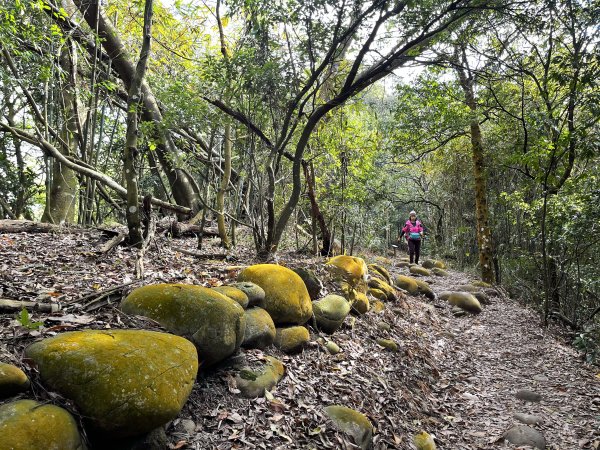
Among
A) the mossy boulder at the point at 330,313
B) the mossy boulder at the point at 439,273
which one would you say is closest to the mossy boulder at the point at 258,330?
the mossy boulder at the point at 330,313

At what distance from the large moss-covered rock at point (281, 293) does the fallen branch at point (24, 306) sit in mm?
2128

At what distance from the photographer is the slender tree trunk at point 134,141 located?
4.71m

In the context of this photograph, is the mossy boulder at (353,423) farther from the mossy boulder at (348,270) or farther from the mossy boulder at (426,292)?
the mossy boulder at (426,292)

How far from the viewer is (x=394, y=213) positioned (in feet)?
85.1

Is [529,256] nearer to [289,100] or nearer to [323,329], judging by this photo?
[323,329]

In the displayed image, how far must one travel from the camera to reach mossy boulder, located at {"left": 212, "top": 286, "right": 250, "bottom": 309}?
4056 mm

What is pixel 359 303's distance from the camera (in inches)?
248

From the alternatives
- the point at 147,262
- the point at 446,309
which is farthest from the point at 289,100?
the point at 446,309

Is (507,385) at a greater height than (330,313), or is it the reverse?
(330,313)

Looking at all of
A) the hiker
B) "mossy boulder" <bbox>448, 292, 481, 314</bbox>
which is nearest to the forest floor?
"mossy boulder" <bbox>448, 292, 481, 314</bbox>

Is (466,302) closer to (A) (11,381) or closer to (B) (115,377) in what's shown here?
(B) (115,377)

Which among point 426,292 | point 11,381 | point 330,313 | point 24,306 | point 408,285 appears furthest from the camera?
point 426,292

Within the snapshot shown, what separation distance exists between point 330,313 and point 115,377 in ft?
11.1

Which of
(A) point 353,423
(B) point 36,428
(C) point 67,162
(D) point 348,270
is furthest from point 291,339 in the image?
(C) point 67,162
